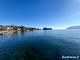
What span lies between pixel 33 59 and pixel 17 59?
309 centimetres

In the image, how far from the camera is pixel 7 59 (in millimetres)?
7289

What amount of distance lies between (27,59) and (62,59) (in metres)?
6.79

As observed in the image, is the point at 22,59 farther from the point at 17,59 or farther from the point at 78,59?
the point at 78,59

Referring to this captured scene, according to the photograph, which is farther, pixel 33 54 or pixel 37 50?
pixel 37 50

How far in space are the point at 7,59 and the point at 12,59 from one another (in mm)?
973

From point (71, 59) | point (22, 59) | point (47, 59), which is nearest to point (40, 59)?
point (47, 59)

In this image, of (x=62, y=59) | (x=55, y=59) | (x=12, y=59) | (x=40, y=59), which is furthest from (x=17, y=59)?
(x=62, y=59)

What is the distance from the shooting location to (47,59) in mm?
7445

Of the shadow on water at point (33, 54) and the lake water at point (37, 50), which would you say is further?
the lake water at point (37, 50)

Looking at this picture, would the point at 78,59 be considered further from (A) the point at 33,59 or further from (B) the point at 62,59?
(A) the point at 33,59

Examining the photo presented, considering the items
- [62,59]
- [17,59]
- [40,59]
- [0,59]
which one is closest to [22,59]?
[17,59]

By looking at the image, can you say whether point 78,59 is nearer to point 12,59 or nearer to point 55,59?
point 55,59

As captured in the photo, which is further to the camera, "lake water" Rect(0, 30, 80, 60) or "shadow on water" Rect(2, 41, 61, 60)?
"lake water" Rect(0, 30, 80, 60)

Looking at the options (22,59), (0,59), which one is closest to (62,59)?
(22,59)
